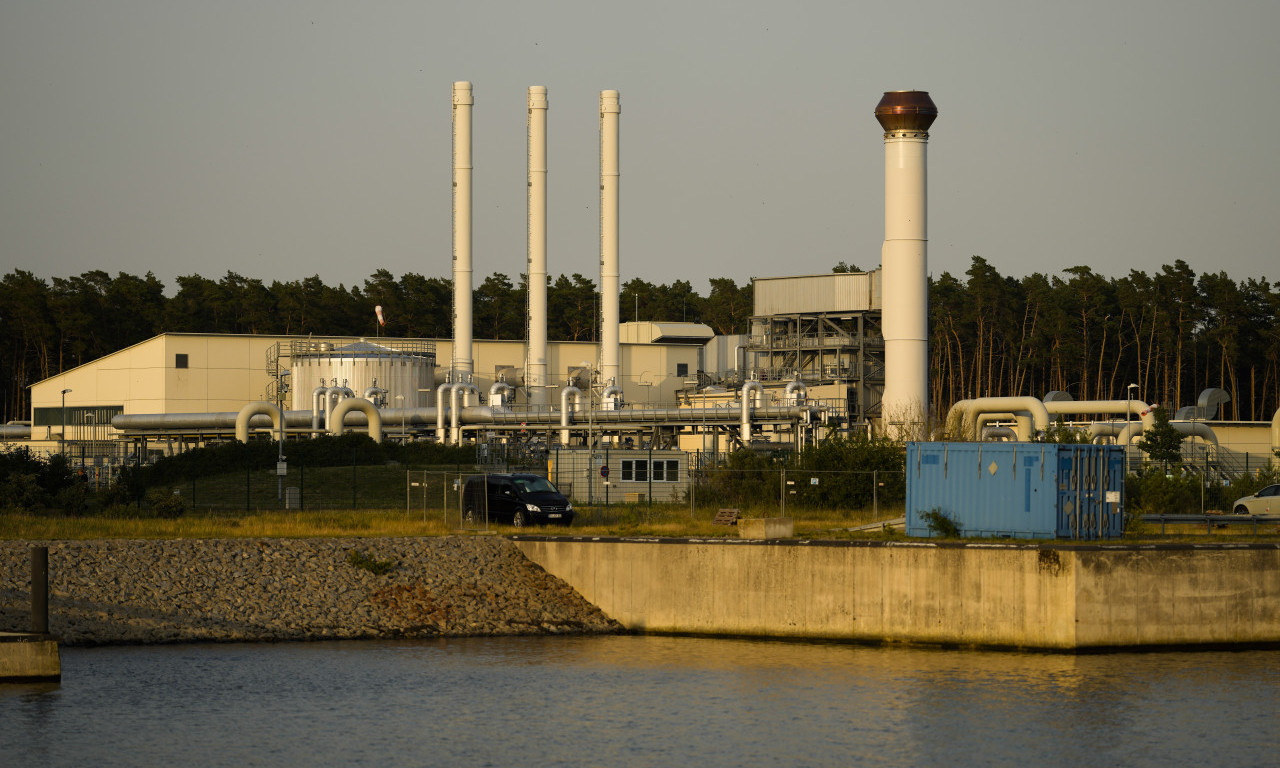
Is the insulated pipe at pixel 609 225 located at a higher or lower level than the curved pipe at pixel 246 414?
higher

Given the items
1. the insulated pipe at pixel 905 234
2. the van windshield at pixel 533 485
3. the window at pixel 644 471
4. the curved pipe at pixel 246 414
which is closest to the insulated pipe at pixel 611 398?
the curved pipe at pixel 246 414

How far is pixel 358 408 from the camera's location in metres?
76.2

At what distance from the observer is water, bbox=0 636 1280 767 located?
24984mm

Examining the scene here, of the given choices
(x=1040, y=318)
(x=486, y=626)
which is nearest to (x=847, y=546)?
(x=486, y=626)

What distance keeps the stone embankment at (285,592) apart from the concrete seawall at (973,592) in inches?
107

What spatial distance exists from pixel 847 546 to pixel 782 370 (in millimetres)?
59231

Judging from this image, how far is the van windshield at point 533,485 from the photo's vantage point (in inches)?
1784

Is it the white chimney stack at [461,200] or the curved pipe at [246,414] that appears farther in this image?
the white chimney stack at [461,200]

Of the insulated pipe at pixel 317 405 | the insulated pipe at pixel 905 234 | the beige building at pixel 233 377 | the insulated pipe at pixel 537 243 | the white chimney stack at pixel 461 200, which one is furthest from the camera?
the insulated pipe at pixel 537 243

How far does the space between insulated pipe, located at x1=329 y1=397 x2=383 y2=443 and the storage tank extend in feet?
34.7

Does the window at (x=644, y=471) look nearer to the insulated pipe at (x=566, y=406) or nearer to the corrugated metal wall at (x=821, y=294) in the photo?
the insulated pipe at (x=566, y=406)

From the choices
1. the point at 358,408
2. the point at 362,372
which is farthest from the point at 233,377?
the point at 358,408

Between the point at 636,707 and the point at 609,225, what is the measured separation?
63.1 m

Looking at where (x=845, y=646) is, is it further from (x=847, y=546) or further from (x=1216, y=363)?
(x=1216, y=363)
